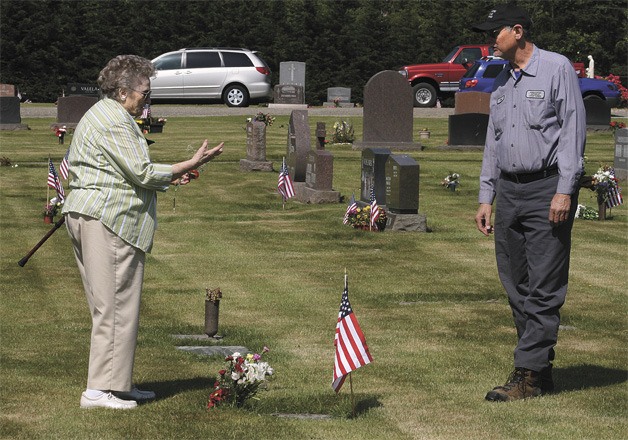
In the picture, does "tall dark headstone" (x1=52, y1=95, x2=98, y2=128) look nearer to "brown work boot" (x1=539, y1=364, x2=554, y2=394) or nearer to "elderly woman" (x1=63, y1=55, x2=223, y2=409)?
"elderly woman" (x1=63, y1=55, x2=223, y2=409)

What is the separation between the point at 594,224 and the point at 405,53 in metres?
32.5

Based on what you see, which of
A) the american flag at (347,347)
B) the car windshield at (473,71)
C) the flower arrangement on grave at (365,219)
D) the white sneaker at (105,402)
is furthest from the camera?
the car windshield at (473,71)

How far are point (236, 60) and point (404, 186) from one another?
2307 cm

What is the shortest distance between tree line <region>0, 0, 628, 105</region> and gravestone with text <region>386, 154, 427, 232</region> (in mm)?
30566

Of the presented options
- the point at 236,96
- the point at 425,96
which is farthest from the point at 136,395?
the point at 425,96

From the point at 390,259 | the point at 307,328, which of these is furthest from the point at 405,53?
the point at 307,328

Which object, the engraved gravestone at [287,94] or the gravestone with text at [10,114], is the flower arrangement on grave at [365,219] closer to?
the gravestone with text at [10,114]

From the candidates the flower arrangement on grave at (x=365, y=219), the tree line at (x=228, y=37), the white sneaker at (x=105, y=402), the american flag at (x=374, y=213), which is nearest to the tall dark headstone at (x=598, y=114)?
the tree line at (x=228, y=37)

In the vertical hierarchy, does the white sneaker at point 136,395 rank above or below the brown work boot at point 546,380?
below

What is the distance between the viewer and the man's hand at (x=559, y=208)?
7164 mm

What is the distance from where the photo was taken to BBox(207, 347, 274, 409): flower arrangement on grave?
7.22 m

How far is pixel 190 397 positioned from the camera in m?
7.54

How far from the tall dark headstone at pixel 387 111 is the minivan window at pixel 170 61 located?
13.0 metres

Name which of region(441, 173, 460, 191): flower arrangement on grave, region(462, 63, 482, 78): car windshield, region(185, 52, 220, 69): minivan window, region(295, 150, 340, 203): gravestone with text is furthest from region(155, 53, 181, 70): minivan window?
region(295, 150, 340, 203): gravestone with text
